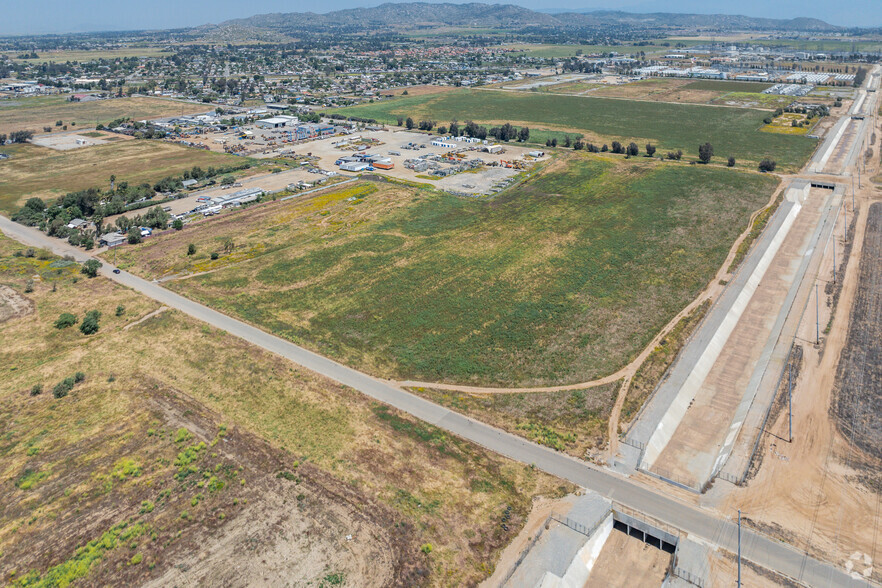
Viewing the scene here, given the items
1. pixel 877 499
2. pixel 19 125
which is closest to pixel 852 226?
pixel 877 499

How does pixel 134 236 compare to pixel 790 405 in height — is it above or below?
above

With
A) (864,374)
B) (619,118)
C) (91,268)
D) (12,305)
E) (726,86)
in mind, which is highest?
(726,86)

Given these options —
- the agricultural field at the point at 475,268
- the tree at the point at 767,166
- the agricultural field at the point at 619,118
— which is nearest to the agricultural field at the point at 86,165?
the agricultural field at the point at 475,268

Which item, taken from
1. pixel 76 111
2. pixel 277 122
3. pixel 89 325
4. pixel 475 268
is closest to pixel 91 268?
pixel 89 325

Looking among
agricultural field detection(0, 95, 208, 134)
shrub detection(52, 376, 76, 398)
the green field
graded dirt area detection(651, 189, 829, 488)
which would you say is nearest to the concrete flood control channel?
graded dirt area detection(651, 189, 829, 488)

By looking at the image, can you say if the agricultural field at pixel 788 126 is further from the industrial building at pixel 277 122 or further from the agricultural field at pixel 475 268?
the industrial building at pixel 277 122

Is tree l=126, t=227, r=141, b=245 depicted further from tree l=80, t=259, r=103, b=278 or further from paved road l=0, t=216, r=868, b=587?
paved road l=0, t=216, r=868, b=587

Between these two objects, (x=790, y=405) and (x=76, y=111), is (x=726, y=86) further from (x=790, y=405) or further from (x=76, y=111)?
(x=76, y=111)
